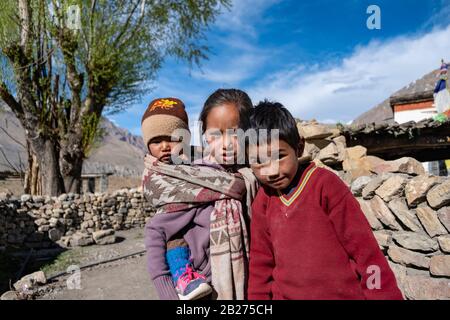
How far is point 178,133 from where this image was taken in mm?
1554

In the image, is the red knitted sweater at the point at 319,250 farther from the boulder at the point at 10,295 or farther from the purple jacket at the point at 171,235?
the boulder at the point at 10,295

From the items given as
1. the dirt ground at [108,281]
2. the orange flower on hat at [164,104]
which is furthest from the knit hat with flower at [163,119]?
the dirt ground at [108,281]

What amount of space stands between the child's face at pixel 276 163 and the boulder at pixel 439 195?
221 cm

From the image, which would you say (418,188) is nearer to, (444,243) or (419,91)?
(444,243)

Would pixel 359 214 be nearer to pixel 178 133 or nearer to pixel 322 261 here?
pixel 322 261

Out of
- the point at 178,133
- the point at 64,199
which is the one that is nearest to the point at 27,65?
the point at 64,199

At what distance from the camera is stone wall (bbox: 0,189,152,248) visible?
982cm

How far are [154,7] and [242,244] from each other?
43.7 ft

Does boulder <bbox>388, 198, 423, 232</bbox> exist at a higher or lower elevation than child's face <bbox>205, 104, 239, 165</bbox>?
lower

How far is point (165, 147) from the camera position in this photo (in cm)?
155

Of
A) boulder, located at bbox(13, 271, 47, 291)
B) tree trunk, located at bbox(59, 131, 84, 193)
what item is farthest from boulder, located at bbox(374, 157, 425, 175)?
tree trunk, located at bbox(59, 131, 84, 193)

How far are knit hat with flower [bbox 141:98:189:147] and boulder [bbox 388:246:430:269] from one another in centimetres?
263

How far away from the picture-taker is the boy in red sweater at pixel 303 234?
3.97ft

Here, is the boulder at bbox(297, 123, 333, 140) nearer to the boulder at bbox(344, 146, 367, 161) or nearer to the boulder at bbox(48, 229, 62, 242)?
the boulder at bbox(344, 146, 367, 161)
